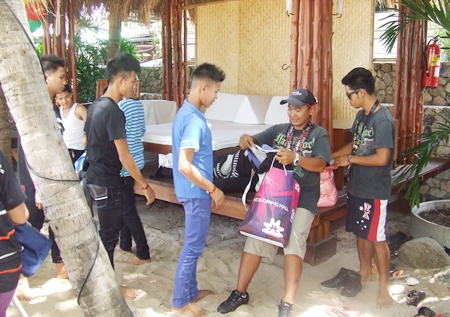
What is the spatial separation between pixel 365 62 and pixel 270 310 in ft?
14.0

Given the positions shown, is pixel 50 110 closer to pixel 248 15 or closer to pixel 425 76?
pixel 425 76

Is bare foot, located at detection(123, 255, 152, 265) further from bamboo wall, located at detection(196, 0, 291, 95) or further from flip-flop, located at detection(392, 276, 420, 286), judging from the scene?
bamboo wall, located at detection(196, 0, 291, 95)

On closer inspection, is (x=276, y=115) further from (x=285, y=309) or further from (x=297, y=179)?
(x=285, y=309)

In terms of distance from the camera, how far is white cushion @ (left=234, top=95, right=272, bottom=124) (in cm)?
698

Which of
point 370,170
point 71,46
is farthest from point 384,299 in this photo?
point 71,46

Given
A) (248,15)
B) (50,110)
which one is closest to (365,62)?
(248,15)

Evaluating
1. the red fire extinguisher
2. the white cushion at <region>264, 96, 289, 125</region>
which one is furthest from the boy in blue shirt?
the red fire extinguisher

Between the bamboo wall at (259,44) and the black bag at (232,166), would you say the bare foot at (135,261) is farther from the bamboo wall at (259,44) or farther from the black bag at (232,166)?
the bamboo wall at (259,44)

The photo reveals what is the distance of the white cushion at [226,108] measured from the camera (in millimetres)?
7543

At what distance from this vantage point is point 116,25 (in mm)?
10516

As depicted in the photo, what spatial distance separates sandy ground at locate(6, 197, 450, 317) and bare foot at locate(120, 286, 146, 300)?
0.06m

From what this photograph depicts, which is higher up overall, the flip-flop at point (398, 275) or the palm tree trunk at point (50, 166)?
the palm tree trunk at point (50, 166)

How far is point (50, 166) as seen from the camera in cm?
197

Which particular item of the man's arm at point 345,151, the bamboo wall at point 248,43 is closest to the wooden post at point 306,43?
the man's arm at point 345,151
